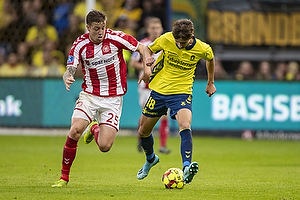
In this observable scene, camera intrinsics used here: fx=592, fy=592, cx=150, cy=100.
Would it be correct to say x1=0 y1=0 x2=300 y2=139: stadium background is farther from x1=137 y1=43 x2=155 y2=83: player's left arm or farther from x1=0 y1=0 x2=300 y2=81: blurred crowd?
x1=137 y1=43 x2=155 y2=83: player's left arm

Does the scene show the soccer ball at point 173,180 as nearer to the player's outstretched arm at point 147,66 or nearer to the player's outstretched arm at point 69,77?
the player's outstretched arm at point 147,66

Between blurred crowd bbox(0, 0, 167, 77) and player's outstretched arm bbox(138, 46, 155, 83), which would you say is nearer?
player's outstretched arm bbox(138, 46, 155, 83)

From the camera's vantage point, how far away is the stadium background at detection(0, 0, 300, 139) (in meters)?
14.5

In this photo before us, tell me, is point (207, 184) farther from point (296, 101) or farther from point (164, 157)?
point (296, 101)

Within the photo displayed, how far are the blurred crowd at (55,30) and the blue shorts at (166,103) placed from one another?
27.0ft

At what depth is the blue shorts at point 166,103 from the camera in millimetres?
6961

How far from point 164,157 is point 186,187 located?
3.76m

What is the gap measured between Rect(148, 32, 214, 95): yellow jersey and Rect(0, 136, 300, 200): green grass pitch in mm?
1162

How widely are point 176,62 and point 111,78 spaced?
2.85 ft

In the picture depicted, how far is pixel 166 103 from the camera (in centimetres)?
706

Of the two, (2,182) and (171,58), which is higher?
(171,58)

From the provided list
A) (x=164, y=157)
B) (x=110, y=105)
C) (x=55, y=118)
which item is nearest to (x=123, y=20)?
(x=55, y=118)

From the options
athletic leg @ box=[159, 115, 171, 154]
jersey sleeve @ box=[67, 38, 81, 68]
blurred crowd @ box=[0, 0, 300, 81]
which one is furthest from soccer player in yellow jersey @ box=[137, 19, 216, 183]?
blurred crowd @ box=[0, 0, 300, 81]

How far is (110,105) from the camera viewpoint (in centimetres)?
735
